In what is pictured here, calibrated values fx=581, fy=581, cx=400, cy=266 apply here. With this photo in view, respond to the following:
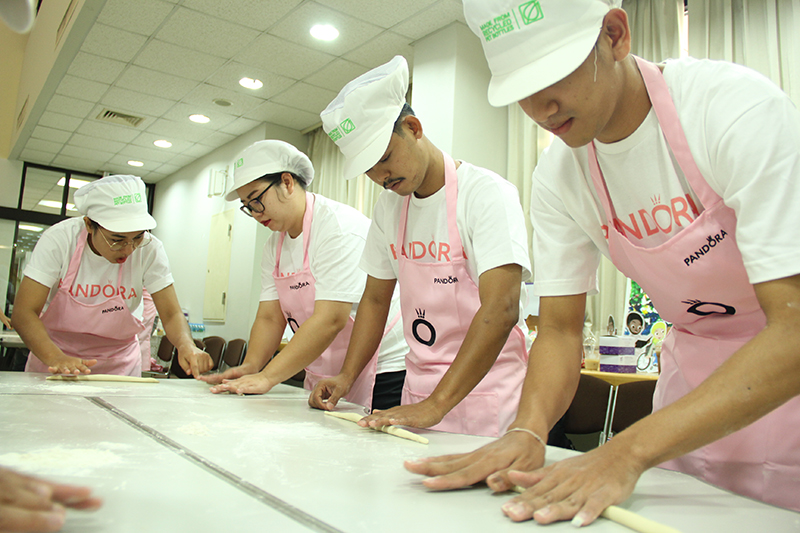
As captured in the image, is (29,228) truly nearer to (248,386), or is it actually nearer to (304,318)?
(304,318)

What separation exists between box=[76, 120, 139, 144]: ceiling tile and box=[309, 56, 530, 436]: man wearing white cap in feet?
17.5

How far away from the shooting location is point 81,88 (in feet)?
16.5

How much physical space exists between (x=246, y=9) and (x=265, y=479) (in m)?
3.55

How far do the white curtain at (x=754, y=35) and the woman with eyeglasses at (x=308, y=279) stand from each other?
2172 millimetres

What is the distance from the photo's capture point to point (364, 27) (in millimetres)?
3734

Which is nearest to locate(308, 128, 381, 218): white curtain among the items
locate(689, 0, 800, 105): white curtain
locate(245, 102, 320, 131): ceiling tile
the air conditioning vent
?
locate(245, 102, 320, 131): ceiling tile

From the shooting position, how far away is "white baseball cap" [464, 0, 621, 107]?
2.71 ft

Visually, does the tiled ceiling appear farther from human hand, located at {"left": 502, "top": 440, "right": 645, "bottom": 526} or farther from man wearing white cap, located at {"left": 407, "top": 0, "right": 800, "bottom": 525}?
human hand, located at {"left": 502, "top": 440, "right": 645, "bottom": 526}

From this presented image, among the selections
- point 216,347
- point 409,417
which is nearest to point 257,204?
point 409,417

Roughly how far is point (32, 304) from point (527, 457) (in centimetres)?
193

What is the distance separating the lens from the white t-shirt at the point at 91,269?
208 centimetres

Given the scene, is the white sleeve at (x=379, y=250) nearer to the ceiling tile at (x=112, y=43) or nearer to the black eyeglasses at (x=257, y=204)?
the black eyeglasses at (x=257, y=204)

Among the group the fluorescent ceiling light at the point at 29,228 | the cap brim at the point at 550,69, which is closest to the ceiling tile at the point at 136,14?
the cap brim at the point at 550,69

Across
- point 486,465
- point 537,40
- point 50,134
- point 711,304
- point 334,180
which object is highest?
point 50,134
